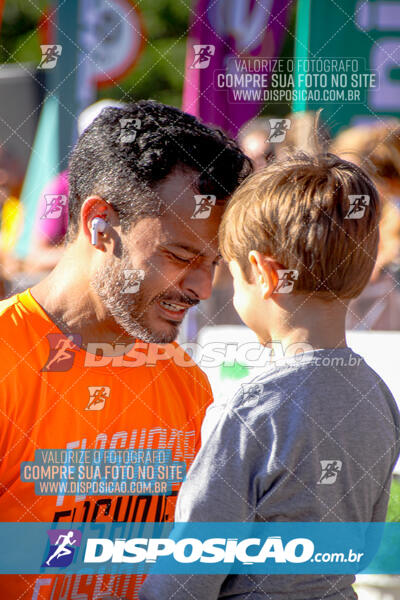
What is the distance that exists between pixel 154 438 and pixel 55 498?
0.29 m

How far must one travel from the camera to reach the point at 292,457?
1307mm

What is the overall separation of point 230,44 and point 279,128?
12.5 inches

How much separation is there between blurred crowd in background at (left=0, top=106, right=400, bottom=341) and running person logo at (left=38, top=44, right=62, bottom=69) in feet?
0.56

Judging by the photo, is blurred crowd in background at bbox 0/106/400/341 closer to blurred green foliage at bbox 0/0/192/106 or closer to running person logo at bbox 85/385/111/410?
blurred green foliage at bbox 0/0/192/106

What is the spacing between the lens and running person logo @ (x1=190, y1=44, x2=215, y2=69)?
1.88 metres

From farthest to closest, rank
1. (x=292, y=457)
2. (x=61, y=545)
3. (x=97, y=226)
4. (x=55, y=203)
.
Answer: (x=55, y=203)
(x=97, y=226)
(x=61, y=545)
(x=292, y=457)

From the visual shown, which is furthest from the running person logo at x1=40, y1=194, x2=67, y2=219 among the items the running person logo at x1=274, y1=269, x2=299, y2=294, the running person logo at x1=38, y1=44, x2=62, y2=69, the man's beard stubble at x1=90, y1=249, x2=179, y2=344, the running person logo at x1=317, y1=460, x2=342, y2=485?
the running person logo at x1=317, y1=460, x2=342, y2=485

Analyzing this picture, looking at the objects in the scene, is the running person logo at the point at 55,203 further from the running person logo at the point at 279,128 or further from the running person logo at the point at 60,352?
the running person logo at the point at 279,128

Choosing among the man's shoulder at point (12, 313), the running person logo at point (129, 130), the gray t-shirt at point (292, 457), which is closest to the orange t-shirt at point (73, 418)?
the man's shoulder at point (12, 313)

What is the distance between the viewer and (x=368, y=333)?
2.23 m

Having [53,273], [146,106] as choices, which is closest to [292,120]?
[146,106]

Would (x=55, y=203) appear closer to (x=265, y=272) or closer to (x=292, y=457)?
(x=265, y=272)

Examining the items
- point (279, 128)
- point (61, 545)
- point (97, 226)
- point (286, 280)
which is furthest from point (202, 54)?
point (61, 545)

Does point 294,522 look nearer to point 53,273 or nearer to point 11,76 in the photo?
point 53,273
